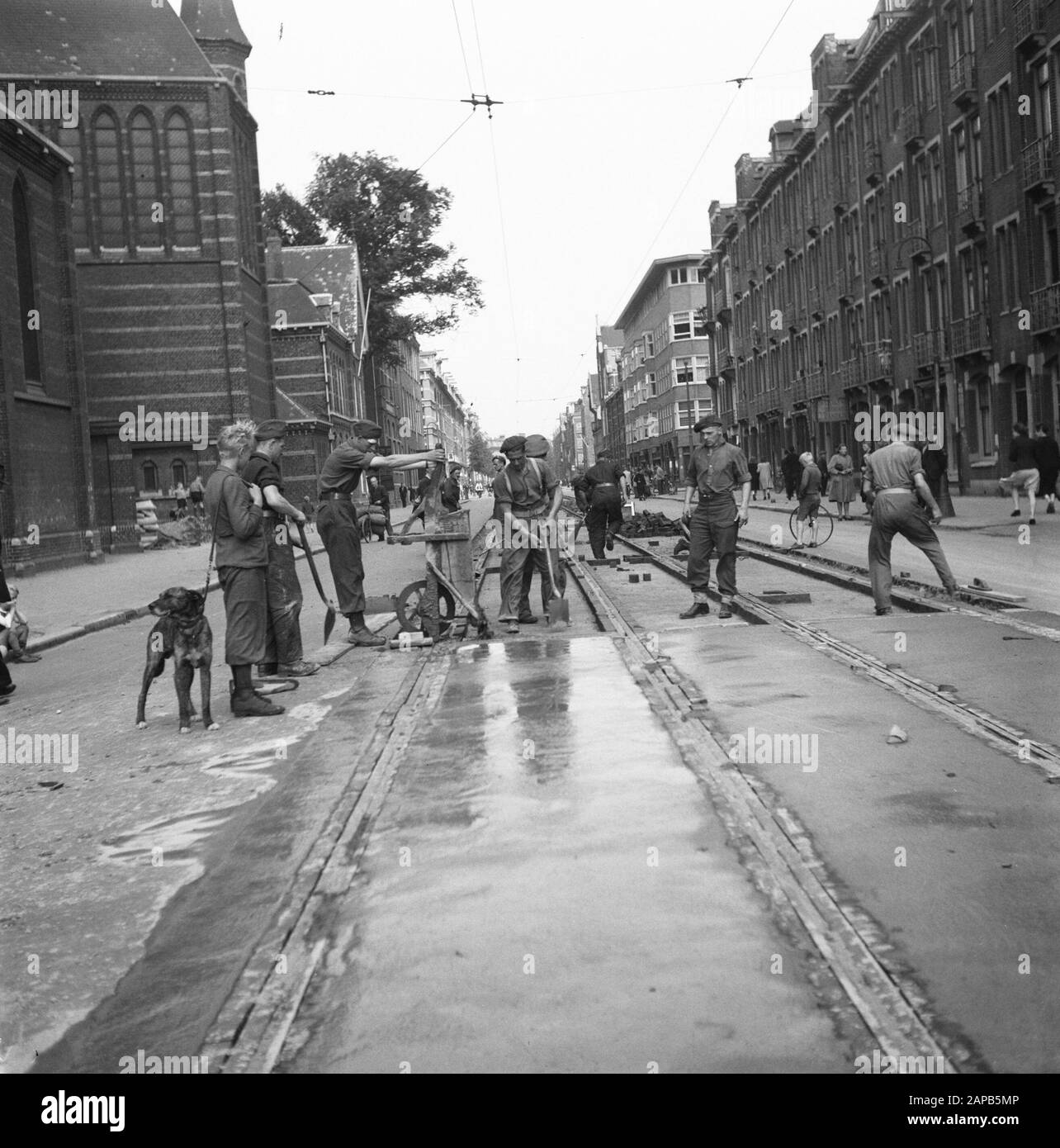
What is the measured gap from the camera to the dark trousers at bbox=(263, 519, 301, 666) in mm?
9883

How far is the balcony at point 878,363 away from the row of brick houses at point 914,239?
84 mm

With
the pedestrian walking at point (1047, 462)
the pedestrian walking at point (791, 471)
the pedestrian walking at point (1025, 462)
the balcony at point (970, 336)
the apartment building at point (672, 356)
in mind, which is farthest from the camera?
the apartment building at point (672, 356)

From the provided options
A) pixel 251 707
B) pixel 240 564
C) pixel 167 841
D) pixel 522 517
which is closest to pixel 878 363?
pixel 522 517

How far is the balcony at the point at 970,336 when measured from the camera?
36.2 meters

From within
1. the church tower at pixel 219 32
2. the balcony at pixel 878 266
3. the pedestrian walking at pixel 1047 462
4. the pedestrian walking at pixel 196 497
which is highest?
the church tower at pixel 219 32

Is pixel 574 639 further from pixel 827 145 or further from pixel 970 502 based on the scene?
pixel 827 145

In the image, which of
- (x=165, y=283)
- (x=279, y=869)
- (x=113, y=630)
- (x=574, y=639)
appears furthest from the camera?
(x=165, y=283)

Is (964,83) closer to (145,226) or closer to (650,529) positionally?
(650,529)

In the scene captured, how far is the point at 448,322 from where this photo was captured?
67.8 m

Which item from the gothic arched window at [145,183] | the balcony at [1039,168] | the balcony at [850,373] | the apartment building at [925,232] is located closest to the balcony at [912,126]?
the apartment building at [925,232]

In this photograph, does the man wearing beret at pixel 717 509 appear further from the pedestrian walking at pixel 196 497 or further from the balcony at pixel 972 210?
the pedestrian walking at pixel 196 497
